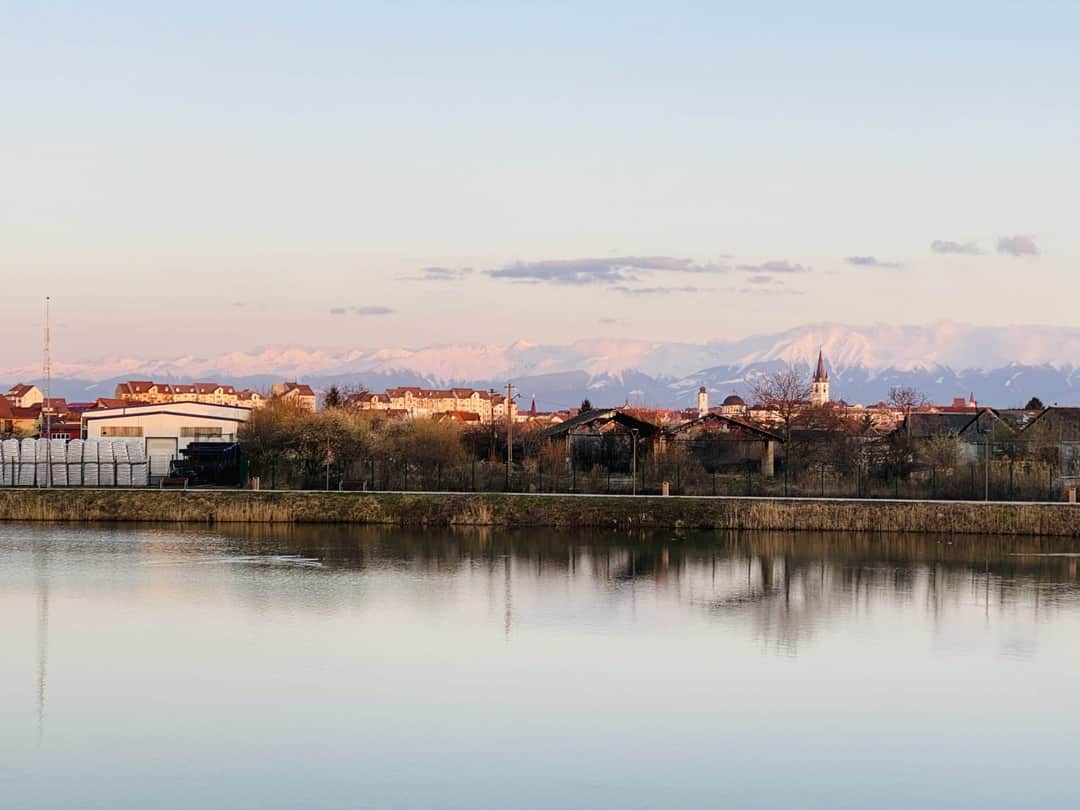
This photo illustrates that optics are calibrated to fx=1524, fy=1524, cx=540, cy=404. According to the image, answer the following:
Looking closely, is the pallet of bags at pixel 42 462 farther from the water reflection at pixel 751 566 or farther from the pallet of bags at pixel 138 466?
the water reflection at pixel 751 566

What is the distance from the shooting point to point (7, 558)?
124 feet

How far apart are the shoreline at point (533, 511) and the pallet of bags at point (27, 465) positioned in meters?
7.89

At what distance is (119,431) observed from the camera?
77.1m

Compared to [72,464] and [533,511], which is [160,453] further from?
[533,511]

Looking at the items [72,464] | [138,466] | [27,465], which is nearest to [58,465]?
[72,464]

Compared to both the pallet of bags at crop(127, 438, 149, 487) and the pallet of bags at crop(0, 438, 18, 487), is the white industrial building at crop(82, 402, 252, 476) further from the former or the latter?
the pallet of bags at crop(0, 438, 18, 487)

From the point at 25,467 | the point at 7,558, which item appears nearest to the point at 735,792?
the point at 7,558

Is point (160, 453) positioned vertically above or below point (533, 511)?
above

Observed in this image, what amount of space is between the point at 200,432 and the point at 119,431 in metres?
4.46

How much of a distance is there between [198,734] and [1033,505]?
3375 cm

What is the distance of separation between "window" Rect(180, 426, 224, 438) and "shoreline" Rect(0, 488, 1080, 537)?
80.7 feet

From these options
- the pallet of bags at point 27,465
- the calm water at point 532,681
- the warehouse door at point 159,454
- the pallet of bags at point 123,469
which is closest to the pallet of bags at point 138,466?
the pallet of bags at point 123,469

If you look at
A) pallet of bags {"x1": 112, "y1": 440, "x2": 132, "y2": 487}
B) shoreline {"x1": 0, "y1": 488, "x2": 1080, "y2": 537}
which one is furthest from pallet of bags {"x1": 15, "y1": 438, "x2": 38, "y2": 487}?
shoreline {"x1": 0, "y1": 488, "x2": 1080, "y2": 537}

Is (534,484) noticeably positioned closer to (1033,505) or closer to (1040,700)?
(1033,505)
